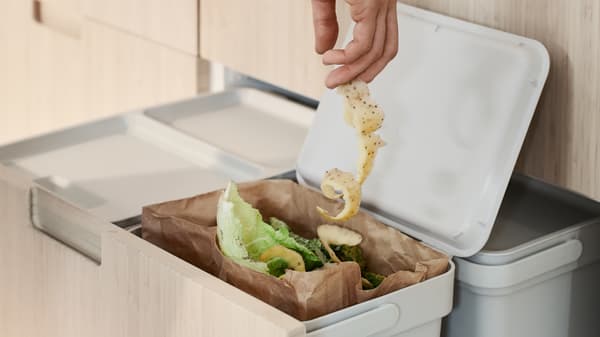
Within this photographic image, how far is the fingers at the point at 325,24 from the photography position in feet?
3.61

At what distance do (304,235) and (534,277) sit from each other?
0.25 meters

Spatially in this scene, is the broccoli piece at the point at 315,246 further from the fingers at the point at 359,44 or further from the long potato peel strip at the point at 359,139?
the fingers at the point at 359,44

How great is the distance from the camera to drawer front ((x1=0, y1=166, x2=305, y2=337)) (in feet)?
3.30

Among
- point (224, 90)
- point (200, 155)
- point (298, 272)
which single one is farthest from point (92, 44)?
point (298, 272)

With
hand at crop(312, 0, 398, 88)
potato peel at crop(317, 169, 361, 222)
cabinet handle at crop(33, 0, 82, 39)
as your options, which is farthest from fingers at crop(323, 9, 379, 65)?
cabinet handle at crop(33, 0, 82, 39)

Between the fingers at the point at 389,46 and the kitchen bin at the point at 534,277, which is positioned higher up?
the fingers at the point at 389,46

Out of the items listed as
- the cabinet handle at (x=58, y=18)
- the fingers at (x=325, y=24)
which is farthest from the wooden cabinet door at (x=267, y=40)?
the cabinet handle at (x=58, y=18)

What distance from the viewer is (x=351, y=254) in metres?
1.14

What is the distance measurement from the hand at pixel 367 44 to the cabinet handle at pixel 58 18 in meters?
0.85

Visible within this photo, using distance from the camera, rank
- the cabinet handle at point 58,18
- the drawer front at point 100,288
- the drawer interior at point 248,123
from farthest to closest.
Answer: the cabinet handle at point 58,18 → the drawer interior at point 248,123 → the drawer front at point 100,288

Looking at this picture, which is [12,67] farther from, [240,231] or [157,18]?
[240,231]

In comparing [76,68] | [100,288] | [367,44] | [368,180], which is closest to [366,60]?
[367,44]

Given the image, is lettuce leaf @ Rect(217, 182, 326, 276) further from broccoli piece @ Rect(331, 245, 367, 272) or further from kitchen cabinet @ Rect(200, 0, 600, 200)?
kitchen cabinet @ Rect(200, 0, 600, 200)

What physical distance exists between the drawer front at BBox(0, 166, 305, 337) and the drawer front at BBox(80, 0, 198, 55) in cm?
40
